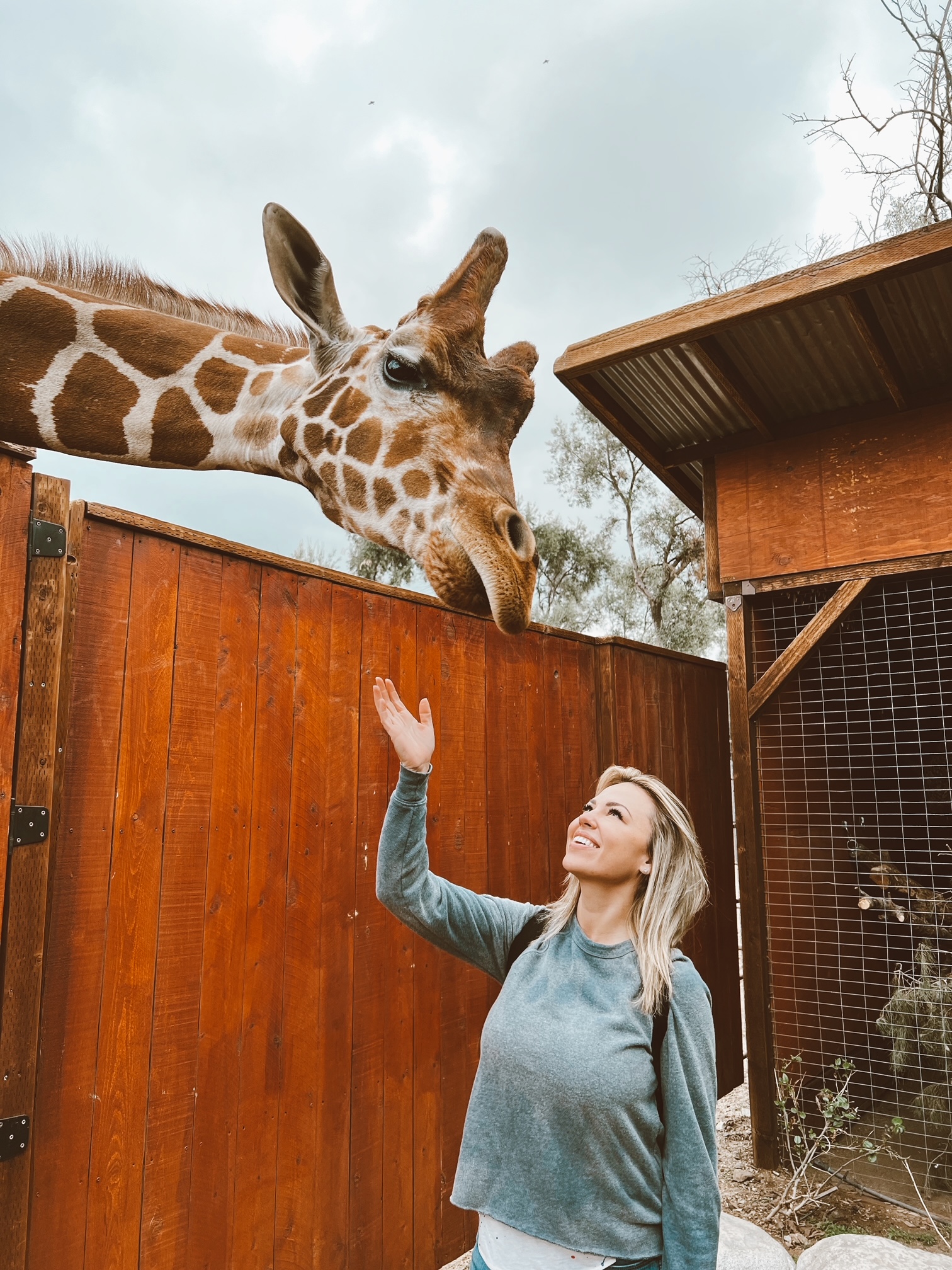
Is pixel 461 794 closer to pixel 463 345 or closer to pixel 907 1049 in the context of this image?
pixel 463 345

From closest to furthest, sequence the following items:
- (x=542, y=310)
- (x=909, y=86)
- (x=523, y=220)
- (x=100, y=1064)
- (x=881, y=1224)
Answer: (x=100, y=1064)
(x=881, y=1224)
(x=909, y=86)
(x=523, y=220)
(x=542, y=310)

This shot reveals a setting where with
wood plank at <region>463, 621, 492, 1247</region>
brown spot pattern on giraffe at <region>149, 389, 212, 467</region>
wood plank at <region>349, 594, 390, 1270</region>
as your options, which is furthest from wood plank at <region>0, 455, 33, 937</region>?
wood plank at <region>463, 621, 492, 1247</region>

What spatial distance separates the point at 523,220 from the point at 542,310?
634 centimetres

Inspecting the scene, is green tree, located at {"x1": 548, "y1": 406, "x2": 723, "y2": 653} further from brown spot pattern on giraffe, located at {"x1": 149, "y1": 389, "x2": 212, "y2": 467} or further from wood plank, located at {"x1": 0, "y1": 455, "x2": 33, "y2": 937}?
wood plank, located at {"x1": 0, "y1": 455, "x2": 33, "y2": 937}

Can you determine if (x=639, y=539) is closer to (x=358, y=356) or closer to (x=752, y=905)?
(x=752, y=905)

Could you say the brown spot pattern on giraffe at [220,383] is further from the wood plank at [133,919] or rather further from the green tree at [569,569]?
the green tree at [569,569]

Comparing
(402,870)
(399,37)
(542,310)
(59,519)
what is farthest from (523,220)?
(402,870)

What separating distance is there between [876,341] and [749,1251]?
320 centimetres

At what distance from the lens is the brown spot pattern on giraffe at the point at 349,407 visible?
1466 millimetres

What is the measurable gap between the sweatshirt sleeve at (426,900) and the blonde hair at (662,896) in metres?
0.11

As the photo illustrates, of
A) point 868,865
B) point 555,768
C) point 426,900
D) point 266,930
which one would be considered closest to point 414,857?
point 426,900

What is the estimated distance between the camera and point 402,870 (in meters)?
1.42

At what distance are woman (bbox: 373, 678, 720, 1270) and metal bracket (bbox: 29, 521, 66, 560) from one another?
81 centimetres

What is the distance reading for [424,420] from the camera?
138 centimetres
